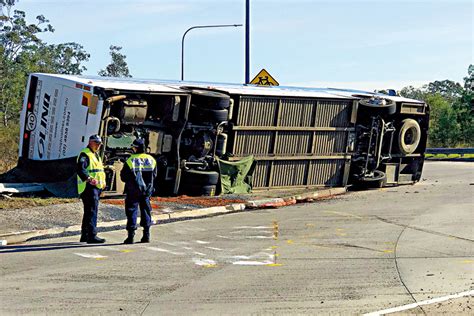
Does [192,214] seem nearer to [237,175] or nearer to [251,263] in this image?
[237,175]

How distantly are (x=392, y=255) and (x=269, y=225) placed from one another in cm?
350

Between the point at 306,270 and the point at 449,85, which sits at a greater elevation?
the point at 449,85

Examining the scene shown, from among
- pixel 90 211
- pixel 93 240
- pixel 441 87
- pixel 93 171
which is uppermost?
pixel 441 87

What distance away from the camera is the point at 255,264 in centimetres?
1031

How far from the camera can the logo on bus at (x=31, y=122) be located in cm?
1706

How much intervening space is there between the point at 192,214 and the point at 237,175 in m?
3.14

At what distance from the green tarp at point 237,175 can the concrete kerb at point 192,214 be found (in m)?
1.01

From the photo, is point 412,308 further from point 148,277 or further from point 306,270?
point 148,277

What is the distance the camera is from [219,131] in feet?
58.3

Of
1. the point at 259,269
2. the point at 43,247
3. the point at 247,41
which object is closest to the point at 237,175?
the point at 43,247

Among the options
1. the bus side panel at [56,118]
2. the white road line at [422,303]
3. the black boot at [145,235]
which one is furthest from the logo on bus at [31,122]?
the white road line at [422,303]

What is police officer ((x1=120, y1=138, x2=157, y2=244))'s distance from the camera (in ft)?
38.6

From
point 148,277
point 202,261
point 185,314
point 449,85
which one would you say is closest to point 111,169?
point 202,261

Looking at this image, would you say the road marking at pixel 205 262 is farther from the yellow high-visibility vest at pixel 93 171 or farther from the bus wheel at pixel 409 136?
the bus wheel at pixel 409 136
